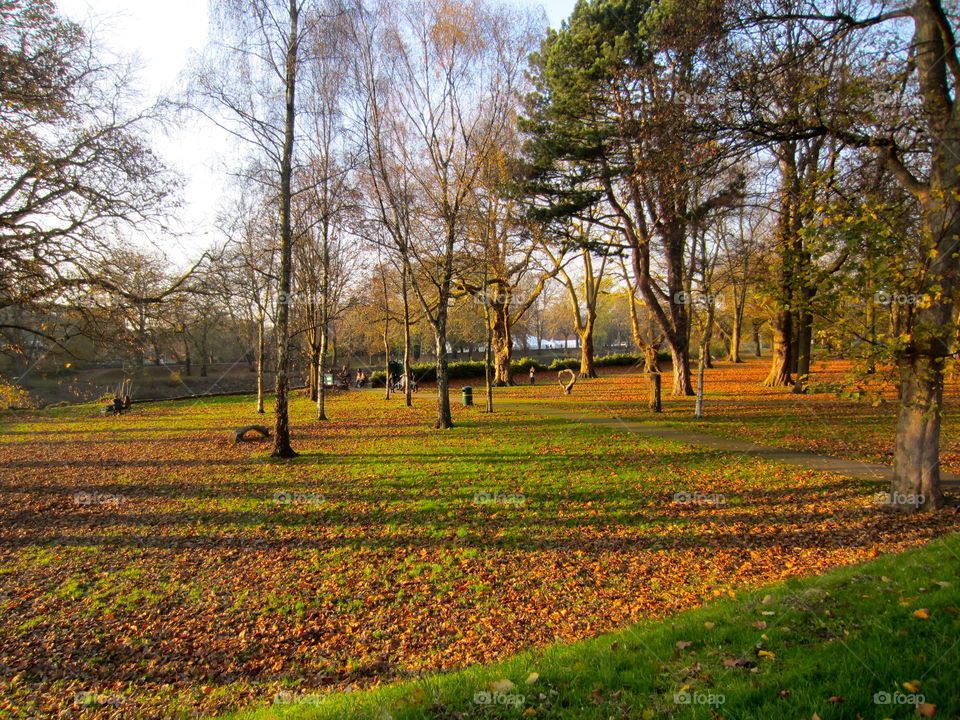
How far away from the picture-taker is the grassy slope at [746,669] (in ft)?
9.59

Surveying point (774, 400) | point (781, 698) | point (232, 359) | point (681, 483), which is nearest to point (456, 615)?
point (781, 698)

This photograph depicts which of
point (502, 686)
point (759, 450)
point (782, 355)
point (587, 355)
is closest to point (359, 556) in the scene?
point (502, 686)

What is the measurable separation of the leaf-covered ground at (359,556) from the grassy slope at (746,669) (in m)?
0.70

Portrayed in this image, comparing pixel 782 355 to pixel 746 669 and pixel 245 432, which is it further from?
pixel 746 669

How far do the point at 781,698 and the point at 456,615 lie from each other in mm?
3053

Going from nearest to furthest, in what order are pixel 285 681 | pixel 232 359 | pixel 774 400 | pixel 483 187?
pixel 285 681, pixel 483 187, pixel 774 400, pixel 232 359

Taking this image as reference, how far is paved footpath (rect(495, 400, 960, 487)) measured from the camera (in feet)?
29.1

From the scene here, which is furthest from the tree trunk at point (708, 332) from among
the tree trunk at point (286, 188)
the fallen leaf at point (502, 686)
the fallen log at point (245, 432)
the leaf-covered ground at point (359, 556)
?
the fallen log at point (245, 432)

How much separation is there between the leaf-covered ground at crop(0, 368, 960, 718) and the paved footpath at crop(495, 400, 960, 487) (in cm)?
68

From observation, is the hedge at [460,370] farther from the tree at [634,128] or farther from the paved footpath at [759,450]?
the paved footpath at [759,450]

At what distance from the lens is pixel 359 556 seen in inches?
257

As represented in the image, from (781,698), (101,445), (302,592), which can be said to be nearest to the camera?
(781,698)

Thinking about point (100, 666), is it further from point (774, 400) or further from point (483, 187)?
point (774, 400)

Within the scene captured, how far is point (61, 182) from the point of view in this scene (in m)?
8.92
